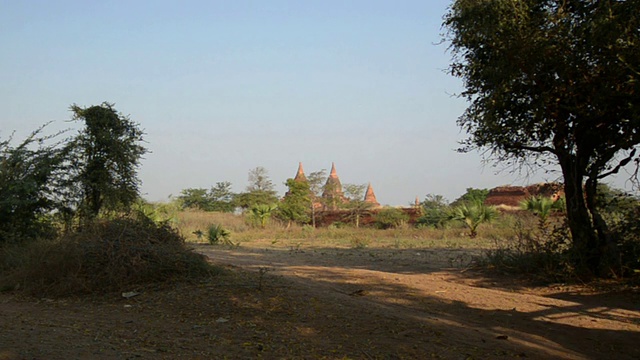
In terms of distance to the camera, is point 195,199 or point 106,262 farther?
point 195,199

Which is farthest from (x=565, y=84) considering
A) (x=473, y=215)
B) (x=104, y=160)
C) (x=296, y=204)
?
(x=296, y=204)

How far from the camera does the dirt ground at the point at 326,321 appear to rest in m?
5.46

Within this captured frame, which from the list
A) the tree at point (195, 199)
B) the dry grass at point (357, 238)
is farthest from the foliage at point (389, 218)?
the tree at point (195, 199)

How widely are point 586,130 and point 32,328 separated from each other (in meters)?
8.57

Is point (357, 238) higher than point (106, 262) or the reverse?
higher

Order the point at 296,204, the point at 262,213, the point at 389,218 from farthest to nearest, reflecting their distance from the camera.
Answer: the point at 296,204 < the point at 389,218 < the point at 262,213

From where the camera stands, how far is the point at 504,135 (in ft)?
33.5

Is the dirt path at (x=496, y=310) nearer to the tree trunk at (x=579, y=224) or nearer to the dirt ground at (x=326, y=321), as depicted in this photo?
the dirt ground at (x=326, y=321)

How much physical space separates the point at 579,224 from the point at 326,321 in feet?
18.3

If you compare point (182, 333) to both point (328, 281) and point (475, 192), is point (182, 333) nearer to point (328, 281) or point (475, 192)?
point (328, 281)

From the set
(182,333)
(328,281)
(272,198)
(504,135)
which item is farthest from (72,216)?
(272,198)

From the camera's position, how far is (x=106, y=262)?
8.29 metres

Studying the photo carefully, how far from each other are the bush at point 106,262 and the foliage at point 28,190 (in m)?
3.26

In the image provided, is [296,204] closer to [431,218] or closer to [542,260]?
[431,218]
